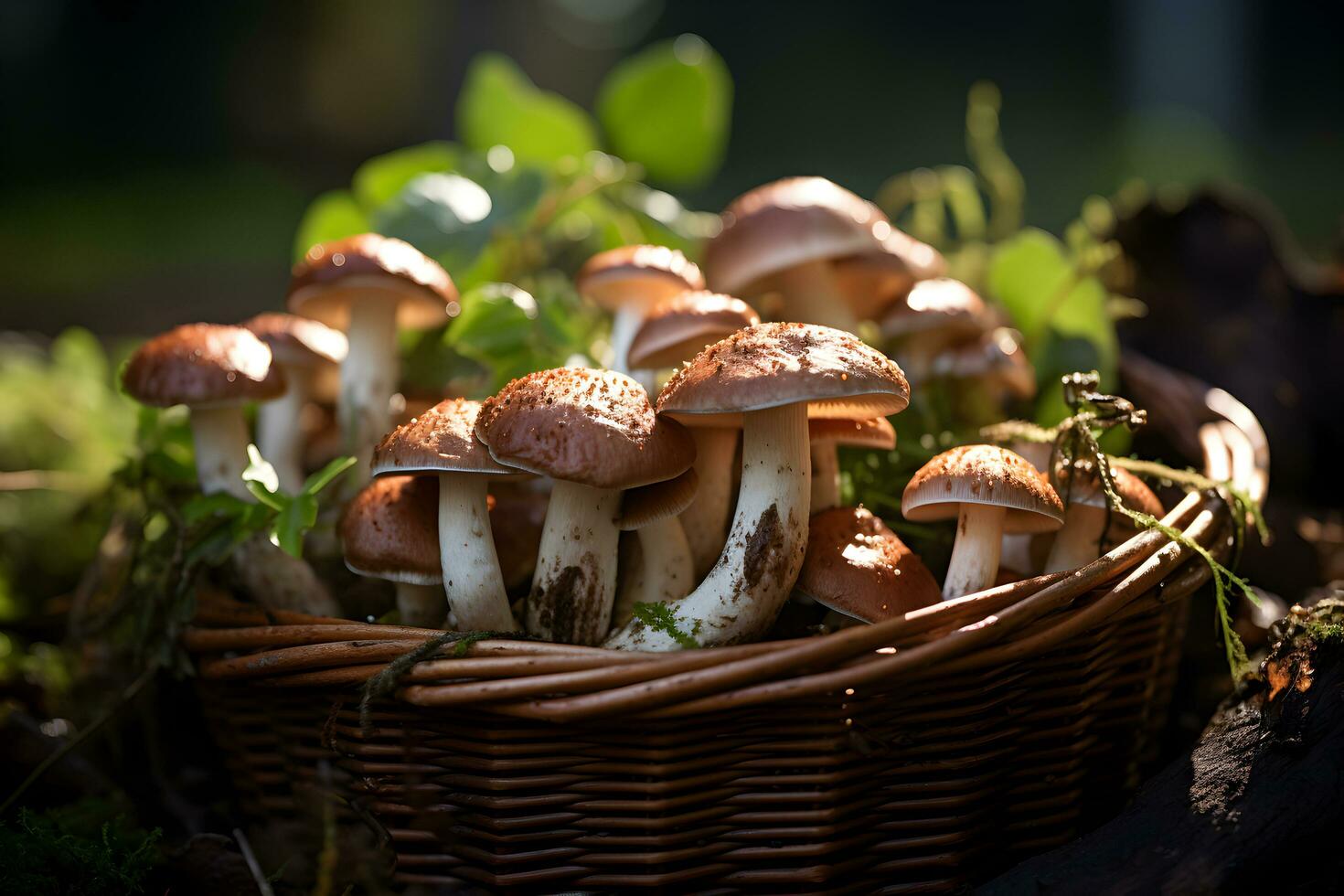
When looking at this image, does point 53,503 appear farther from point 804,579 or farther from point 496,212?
point 804,579

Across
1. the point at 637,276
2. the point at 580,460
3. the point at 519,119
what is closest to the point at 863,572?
the point at 580,460

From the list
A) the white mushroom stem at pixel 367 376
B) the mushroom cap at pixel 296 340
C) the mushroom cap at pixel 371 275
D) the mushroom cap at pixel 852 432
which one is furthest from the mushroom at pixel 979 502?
the mushroom cap at pixel 296 340

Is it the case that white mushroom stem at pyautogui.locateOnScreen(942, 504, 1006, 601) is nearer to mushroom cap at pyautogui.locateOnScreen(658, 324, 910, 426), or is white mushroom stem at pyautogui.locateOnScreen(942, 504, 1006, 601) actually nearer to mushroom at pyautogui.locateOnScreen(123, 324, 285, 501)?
Result: mushroom cap at pyautogui.locateOnScreen(658, 324, 910, 426)

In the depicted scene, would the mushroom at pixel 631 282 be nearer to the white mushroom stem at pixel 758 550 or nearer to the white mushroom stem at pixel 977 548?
the white mushroom stem at pixel 758 550

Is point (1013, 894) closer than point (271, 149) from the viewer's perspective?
Yes

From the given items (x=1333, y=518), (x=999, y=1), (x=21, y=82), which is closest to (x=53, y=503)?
(x=1333, y=518)

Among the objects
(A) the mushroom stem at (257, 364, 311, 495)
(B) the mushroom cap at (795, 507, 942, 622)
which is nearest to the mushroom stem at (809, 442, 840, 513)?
(B) the mushroom cap at (795, 507, 942, 622)

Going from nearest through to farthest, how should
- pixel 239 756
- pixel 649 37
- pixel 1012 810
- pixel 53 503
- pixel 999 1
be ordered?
pixel 1012 810
pixel 239 756
pixel 53 503
pixel 999 1
pixel 649 37
